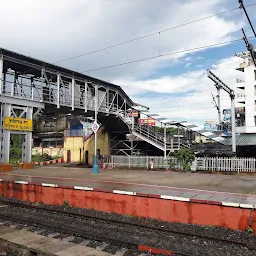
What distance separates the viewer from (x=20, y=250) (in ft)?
22.4

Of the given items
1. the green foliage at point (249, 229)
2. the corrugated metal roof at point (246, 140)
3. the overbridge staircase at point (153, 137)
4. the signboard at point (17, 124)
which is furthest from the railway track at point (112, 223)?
the corrugated metal roof at point (246, 140)

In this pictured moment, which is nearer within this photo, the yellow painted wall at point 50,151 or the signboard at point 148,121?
the signboard at point 148,121

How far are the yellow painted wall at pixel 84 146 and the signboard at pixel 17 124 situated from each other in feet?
35.2

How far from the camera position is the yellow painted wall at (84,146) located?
33.4m

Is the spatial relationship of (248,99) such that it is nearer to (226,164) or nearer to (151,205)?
(226,164)

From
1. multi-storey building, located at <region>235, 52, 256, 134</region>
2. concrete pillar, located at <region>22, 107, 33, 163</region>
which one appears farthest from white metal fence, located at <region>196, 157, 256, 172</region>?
multi-storey building, located at <region>235, 52, 256, 134</region>

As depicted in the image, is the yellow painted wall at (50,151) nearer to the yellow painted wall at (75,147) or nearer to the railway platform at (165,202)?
the yellow painted wall at (75,147)

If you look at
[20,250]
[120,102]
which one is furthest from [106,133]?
[20,250]

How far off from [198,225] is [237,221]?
1201mm

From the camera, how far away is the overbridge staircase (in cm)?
2636

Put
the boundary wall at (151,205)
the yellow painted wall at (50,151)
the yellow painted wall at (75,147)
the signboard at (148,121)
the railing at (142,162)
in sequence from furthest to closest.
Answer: the yellow painted wall at (50,151), the yellow painted wall at (75,147), the signboard at (148,121), the railing at (142,162), the boundary wall at (151,205)

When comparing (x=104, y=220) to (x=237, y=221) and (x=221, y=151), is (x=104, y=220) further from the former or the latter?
(x=221, y=151)

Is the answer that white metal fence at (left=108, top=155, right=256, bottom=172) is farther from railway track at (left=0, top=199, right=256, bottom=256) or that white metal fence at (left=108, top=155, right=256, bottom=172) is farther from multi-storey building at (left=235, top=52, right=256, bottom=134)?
multi-storey building at (left=235, top=52, right=256, bottom=134)

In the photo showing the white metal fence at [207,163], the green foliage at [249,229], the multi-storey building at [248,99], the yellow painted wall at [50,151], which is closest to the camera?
the green foliage at [249,229]
